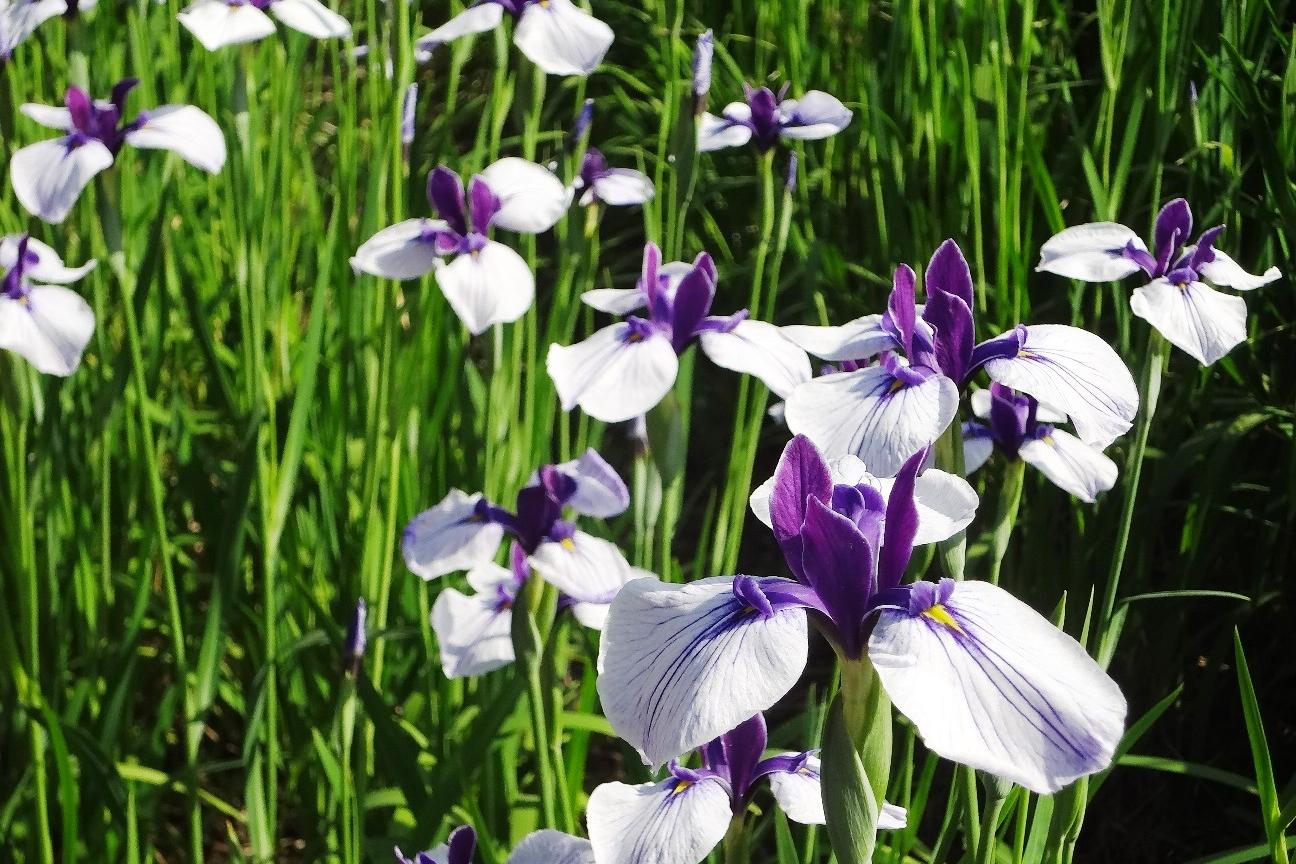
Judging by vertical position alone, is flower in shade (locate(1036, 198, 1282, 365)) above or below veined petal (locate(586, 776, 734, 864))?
above

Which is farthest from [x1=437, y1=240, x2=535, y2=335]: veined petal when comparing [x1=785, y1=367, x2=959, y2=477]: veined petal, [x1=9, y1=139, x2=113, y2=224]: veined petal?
[x1=785, y1=367, x2=959, y2=477]: veined petal

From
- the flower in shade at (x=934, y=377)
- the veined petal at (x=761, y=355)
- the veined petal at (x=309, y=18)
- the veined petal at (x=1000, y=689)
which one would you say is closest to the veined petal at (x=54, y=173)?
the veined petal at (x=309, y=18)

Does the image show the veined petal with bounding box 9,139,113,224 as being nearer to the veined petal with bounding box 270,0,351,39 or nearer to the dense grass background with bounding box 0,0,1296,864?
the dense grass background with bounding box 0,0,1296,864

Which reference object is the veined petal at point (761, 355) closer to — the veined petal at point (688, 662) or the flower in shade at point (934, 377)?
the flower in shade at point (934, 377)

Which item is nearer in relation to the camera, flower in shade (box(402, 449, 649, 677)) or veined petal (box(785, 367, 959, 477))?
veined petal (box(785, 367, 959, 477))

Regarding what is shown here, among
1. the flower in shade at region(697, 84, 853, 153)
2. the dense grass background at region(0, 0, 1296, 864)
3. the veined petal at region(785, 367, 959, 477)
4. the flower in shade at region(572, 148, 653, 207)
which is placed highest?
the flower in shade at region(697, 84, 853, 153)

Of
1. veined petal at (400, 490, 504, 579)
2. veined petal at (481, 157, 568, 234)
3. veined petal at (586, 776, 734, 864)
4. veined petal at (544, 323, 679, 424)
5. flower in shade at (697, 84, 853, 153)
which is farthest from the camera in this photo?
flower in shade at (697, 84, 853, 153)

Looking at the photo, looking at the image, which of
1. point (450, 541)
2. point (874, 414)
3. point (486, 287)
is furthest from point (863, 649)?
point (486, 287)
